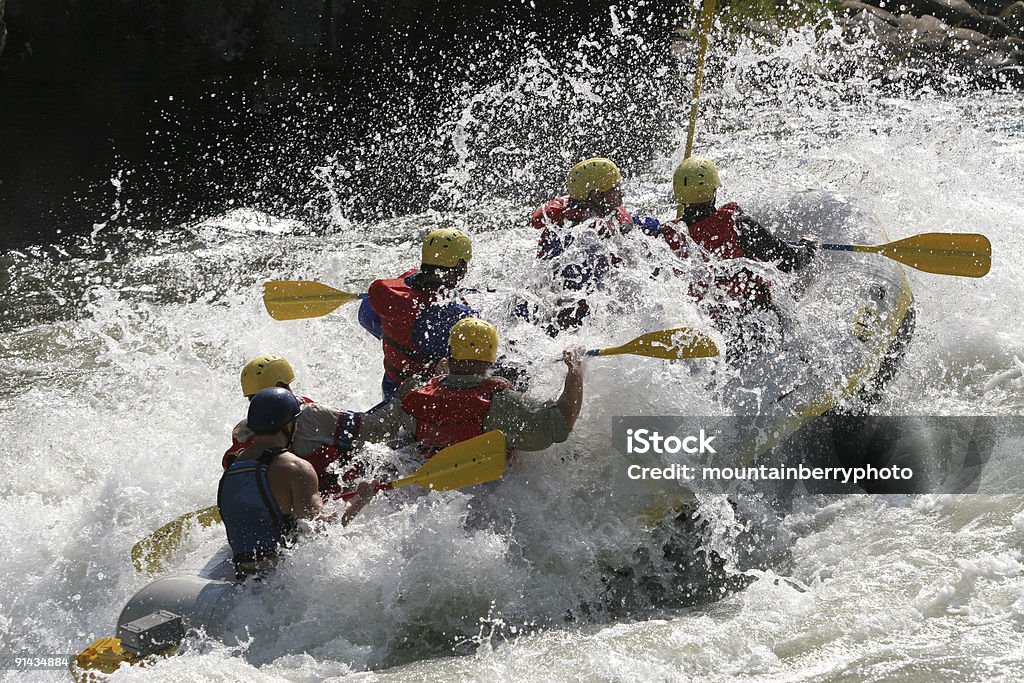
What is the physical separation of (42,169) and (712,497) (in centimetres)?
968

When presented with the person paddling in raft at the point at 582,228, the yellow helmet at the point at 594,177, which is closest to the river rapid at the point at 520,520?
the person paddling in raft at the point at 582,228

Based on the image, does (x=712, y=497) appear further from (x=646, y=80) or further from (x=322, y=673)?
(x=646, y=80)

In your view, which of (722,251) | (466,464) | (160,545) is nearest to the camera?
(466,464)

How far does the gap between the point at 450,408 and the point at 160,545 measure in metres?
1.53

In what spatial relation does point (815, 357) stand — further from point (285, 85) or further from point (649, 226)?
point (285, 85)

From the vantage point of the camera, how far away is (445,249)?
213 inches

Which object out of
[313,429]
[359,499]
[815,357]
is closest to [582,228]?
[815,357]

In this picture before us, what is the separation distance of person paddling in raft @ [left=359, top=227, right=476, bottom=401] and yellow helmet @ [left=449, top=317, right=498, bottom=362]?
0.53 m

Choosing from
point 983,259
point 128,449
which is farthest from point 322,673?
point 983,259

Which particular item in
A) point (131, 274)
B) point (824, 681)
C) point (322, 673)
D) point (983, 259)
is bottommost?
point (131, 274)

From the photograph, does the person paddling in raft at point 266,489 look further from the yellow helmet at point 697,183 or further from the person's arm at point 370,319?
the yellow helmet at point 697,183

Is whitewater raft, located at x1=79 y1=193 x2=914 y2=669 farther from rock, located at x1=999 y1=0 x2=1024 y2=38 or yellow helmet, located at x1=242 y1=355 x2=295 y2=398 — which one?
rock, located at x1=999 y1=0 x2=1024 y2=38

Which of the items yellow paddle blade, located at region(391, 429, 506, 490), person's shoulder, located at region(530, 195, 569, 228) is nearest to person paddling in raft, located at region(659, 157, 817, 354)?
person's shoulder, located at region(530, 195, 569, 228)

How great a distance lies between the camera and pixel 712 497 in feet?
16.6
